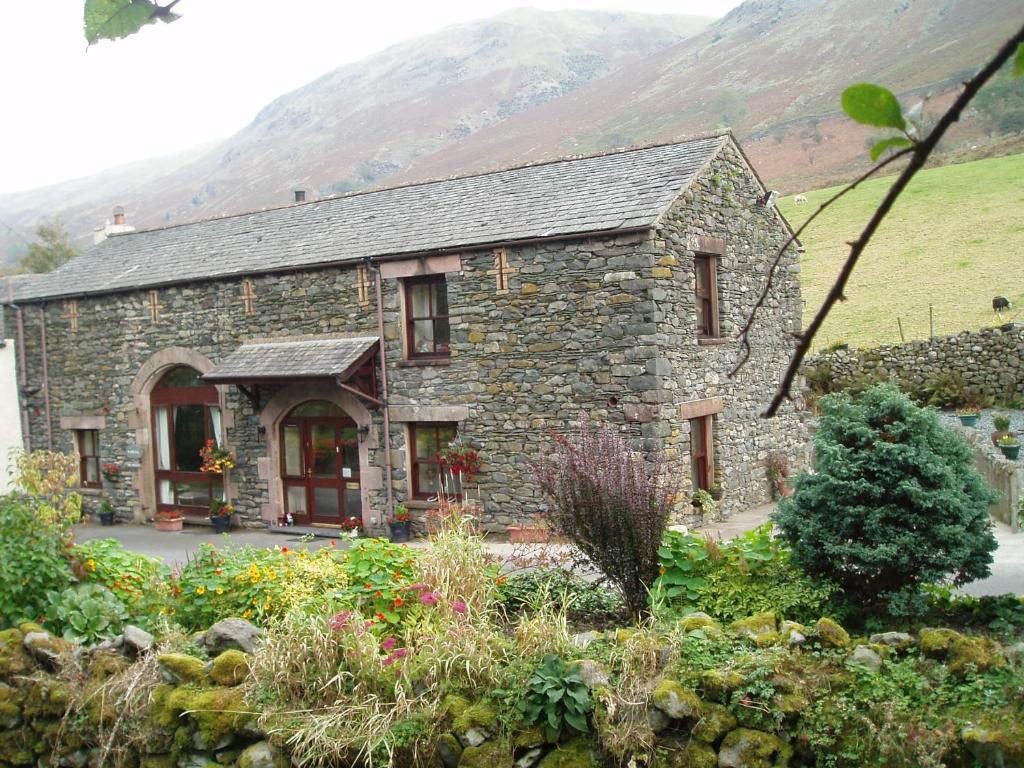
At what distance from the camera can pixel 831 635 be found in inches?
211

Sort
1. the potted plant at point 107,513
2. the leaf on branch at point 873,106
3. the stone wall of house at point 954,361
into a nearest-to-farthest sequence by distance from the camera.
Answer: the leaf on branch at point 873,106
the potted plant at point 107,513
the stone wall of house at point 954,361

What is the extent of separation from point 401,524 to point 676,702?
995 cm

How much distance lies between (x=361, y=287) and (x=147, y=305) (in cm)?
534

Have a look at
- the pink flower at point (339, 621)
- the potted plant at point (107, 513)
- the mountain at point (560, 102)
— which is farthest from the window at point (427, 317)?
the mountain at point (560, 102)

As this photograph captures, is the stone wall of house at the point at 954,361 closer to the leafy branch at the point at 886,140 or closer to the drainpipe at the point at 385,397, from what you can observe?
the drainpipe at the point at 385,397

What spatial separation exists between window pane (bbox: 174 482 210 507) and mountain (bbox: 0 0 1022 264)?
23.9 metres

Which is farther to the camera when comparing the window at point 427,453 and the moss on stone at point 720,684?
the window at point 427,453

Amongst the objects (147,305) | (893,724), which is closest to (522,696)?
(893,724)

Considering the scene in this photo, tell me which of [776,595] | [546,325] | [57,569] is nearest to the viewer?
[776,595]

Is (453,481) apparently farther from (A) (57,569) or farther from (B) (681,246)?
(A) (57,569)

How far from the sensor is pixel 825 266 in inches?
1377

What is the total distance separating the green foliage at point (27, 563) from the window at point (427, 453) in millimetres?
7419

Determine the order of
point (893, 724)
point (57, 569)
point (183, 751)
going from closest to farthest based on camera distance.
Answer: point (893, 724) < point (183, 751) < point (57, 569)

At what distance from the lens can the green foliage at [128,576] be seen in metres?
7.48
